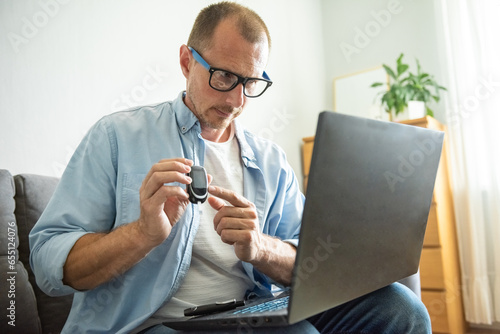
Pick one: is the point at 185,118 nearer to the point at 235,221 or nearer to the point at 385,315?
the point at 235,221

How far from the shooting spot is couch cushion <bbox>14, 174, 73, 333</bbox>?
1.10 m

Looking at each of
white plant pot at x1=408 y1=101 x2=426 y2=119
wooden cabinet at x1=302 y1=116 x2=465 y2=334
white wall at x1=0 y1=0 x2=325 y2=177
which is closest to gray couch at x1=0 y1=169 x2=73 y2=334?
white wall at x1=0 y1=0 x2=325 y2=177

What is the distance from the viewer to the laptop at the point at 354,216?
556 mm

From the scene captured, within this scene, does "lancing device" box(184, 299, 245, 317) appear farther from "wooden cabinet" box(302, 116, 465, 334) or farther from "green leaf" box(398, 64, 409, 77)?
"green leaf" box(398, 64, 409, 77)

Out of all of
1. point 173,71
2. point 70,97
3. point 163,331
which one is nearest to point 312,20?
point 173,71

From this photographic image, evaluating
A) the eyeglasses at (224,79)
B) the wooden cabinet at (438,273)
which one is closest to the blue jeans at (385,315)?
the eyeglasses at (224,79)

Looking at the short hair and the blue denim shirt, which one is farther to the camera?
the short hair

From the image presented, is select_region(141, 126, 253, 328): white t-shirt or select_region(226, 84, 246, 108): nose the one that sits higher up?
select_region(226, 84, 246, 108): nose

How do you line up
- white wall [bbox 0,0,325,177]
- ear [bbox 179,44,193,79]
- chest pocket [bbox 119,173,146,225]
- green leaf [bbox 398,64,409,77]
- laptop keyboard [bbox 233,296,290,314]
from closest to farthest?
laptop keyboard [bbox 233,296,290,314]
chest pocket [bbox 119,173,146,225]
ear [bbox 179,44,193,79]
white wall [bbox 0,0,325,177]
green leaf [bbox 398,64,409,77]

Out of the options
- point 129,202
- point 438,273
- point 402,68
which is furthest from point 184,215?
point 402,68

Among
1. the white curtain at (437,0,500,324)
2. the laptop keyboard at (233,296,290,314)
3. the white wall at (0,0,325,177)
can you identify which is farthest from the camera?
the white curtain at (437,0,500,324)

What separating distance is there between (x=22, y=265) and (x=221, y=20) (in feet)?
2.76

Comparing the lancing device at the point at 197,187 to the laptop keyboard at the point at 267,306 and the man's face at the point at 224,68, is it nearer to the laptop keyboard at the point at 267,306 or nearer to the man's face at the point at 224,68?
the laptop keyboard at the point at 267,306

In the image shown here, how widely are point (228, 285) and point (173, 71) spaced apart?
1.33m
